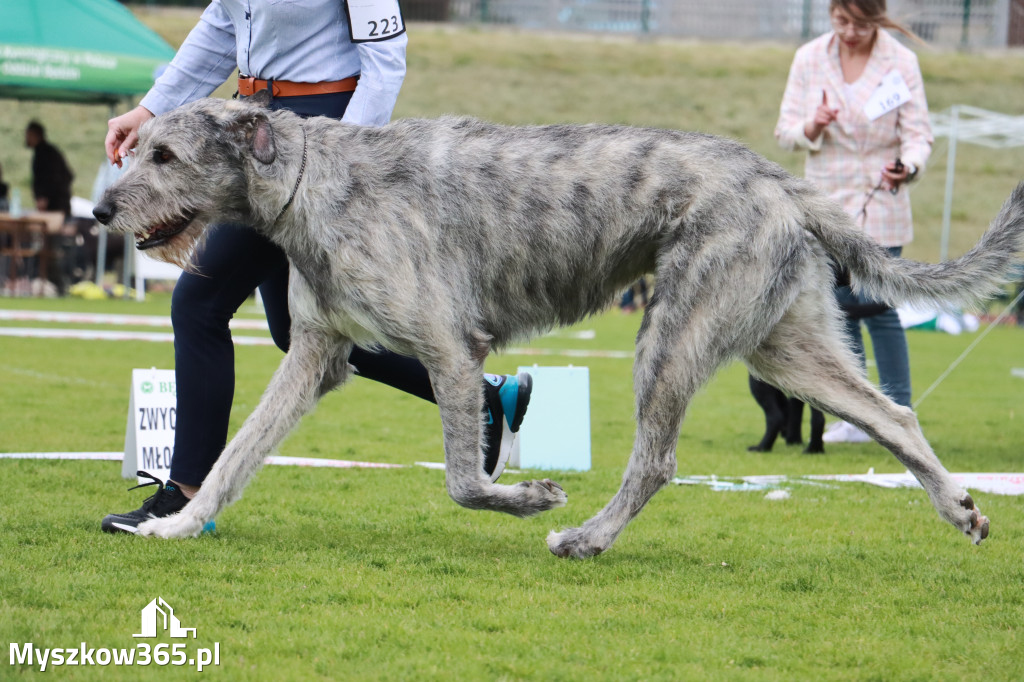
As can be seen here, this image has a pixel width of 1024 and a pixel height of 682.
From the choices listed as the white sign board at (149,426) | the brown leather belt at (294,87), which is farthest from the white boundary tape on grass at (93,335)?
the brown leather belt at (294,87)

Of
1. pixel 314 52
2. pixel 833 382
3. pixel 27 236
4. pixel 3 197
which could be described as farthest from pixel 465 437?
pixel 3 197

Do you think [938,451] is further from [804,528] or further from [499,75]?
[499,75]

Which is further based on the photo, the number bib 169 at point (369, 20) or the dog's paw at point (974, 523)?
the number bib 169 at point (369, 20)

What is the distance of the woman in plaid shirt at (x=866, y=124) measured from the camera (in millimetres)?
6398

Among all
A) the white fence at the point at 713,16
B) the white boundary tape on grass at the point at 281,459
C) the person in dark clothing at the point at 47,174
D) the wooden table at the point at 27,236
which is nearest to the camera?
the white boundary tape on grass at the point at 281,459

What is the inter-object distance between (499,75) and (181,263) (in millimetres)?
31765

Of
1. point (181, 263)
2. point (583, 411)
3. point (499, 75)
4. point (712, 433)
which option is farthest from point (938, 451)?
point (499, 75)

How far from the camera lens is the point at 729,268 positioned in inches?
145

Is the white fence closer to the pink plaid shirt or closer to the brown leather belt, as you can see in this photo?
the pink plaid shirt

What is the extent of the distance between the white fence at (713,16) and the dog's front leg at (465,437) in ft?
118

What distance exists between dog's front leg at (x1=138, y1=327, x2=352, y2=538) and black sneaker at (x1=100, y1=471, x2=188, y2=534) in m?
0.08

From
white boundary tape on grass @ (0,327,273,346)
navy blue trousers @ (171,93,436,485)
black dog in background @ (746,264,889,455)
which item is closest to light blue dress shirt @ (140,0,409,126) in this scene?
navy blue trousers @ (171,93,436,485)

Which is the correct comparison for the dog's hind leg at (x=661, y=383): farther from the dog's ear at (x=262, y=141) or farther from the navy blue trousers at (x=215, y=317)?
the dog's ear at (x=262, y=141)

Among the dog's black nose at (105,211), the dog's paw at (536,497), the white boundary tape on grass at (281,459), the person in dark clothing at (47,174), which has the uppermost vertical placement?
the dog's black nose at (105,211)
